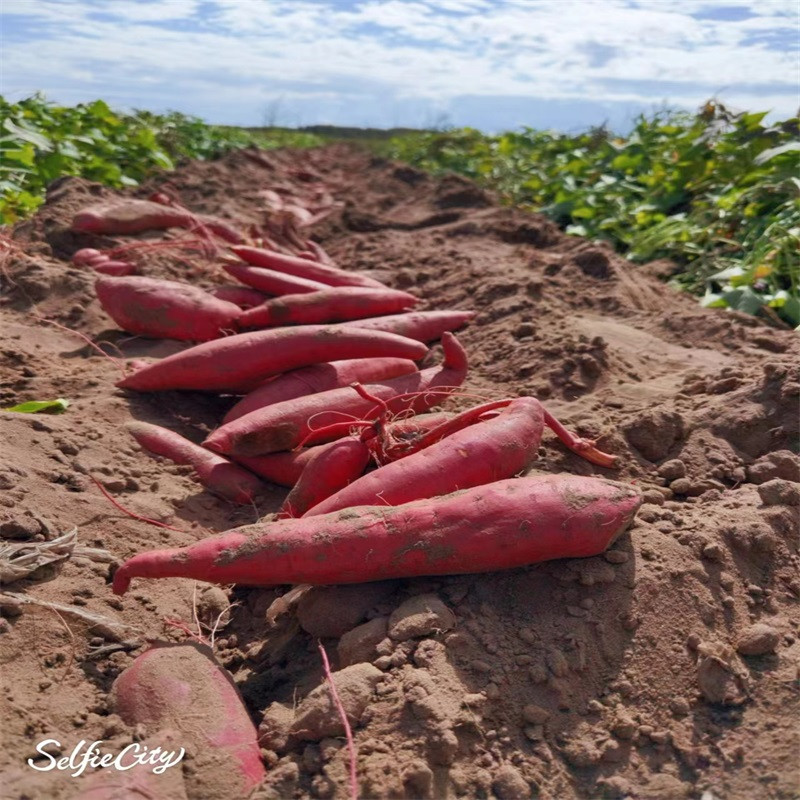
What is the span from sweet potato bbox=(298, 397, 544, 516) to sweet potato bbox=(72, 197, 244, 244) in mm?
3783

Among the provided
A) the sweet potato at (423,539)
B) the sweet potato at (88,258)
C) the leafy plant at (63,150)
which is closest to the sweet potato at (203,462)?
the sweet potato at (423,539)

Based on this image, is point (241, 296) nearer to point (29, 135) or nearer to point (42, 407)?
point (42, 407)

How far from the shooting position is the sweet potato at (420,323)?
13.5ft

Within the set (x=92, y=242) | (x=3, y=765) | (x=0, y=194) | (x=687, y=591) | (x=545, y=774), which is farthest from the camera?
(x=0, y=194)

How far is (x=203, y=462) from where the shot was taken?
321 cm

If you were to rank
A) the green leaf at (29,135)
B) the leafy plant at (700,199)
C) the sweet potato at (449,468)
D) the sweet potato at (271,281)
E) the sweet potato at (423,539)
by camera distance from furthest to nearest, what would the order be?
the green leaf at (29,135) < the leafy plant at (700,199) < the sweet potato at (271,281) < the sweet potato at (449,468) < the sweet potato at (423,539)

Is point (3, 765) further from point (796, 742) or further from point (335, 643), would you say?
point (796, 742)

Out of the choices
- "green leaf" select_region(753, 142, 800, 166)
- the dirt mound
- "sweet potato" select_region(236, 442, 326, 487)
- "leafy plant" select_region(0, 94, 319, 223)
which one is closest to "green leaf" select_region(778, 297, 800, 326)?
the dirt mound

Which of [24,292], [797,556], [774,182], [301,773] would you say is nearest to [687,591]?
[797,556]

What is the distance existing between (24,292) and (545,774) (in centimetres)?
401

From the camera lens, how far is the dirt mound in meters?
1.85

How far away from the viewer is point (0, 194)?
6.35m

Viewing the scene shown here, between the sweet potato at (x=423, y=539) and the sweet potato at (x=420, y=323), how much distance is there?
174 centimetres

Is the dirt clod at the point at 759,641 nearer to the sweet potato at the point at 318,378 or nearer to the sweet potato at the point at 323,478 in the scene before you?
the sweet potato at the point at 323,478
